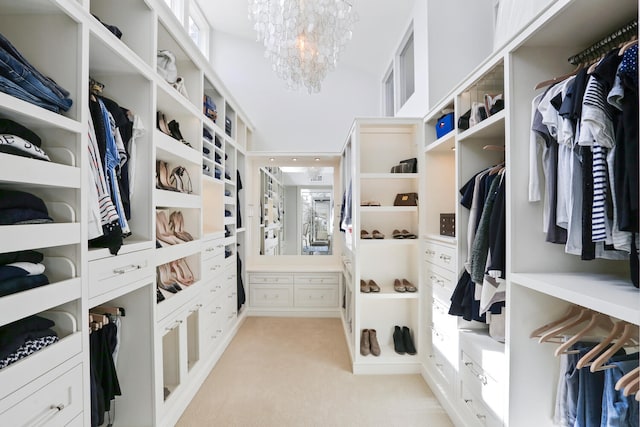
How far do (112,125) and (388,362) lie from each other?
8.19 feet

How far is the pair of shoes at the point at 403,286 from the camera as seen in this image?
2.55 metres

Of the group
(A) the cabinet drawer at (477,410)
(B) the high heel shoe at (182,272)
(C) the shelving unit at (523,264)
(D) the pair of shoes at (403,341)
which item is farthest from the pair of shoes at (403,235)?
(B) the high heel shoe at (182,272)

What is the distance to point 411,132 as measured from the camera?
2762 millimetres

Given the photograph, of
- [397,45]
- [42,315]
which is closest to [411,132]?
[397,45]

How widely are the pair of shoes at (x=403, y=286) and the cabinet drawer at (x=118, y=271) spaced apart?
1844 mm

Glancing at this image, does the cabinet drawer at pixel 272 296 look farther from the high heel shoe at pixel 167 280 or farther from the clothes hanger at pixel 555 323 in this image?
the clothes hanger at pixel 555 323

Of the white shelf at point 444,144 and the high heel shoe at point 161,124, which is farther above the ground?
the high heel shoe at point 161,124

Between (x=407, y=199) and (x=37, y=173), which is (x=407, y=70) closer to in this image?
(x=407, y=199)

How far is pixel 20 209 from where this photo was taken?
3.24 ft

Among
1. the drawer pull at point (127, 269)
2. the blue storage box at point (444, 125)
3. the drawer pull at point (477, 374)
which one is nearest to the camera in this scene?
the drawer pull at point (127, 269)

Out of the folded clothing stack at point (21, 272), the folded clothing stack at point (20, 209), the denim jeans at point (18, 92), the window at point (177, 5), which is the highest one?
the window at point (177, 5)

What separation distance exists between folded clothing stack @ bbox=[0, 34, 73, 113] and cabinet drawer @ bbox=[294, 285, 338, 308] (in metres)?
3.17

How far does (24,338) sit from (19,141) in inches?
24.8

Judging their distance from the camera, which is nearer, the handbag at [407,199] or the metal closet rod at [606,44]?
the metal closet rod at [606,44]
